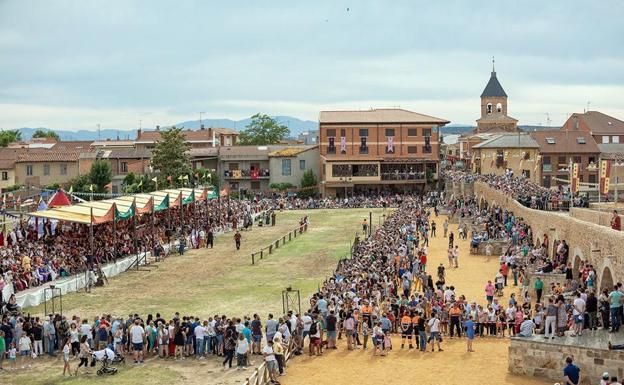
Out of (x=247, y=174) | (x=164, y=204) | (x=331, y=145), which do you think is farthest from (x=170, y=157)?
(x=164, y=204)

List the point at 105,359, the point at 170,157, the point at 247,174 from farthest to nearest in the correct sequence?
1. the point at 247,174
2. the point at 170,157
3. the point at 105,359

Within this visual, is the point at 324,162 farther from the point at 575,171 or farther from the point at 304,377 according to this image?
the point at 304,377

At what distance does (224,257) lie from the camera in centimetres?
4006

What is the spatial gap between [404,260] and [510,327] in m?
10.1

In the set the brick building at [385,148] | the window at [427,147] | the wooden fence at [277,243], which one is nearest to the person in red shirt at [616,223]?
the wooden fence at [277,243]

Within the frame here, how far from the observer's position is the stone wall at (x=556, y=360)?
17047 millimetres

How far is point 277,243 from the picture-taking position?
43.6 m

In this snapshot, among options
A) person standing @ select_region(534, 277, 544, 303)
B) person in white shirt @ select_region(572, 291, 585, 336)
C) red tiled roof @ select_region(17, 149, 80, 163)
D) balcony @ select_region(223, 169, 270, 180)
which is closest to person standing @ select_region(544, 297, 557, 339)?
person in white shirt @ select_region(572, 291, 585, 336)

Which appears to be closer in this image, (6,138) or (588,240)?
(588,240)

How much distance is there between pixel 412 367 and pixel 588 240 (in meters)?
8.71

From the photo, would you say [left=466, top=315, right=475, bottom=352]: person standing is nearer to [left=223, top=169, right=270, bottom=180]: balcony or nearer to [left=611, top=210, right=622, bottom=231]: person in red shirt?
[left=611, top=210, right=622, bottom=231]: person in red shirt

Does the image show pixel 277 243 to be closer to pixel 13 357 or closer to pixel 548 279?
pixel 548 279

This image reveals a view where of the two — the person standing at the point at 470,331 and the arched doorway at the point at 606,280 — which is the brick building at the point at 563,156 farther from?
the person standing at the point at 470,331

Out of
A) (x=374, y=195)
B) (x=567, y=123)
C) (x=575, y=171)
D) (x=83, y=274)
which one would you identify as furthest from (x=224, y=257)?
(x=567, y=123)
